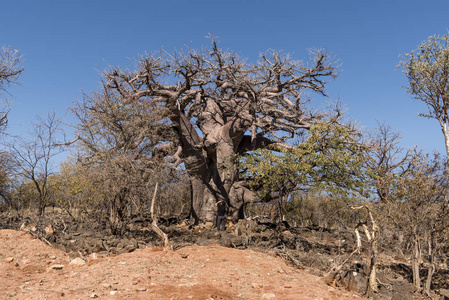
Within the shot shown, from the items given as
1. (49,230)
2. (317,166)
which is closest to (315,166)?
(317,166)

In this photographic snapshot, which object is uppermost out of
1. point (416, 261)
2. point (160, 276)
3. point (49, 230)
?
point (49, 230)

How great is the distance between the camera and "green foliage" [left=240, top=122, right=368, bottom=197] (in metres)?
11.3

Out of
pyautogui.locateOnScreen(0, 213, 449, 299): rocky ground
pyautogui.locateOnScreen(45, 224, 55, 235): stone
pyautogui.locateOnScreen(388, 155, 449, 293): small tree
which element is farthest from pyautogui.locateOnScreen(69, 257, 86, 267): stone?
pyautogui.locateOnScreen(388, 155, 449, 293): small tree

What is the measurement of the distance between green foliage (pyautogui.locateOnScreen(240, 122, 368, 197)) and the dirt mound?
8.71 ft

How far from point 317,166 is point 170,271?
6.19 metres

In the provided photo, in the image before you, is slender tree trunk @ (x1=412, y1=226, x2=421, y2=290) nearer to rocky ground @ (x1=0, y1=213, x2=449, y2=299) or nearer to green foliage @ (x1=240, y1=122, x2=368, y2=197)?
rocky ground @ (x1=0, y1=213, x2=449, y2=299)

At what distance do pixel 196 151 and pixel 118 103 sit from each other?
4.88 metres

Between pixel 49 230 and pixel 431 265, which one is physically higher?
pixel 49 230

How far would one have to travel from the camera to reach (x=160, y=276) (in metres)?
7.39

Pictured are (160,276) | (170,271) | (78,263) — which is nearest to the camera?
(160,276)

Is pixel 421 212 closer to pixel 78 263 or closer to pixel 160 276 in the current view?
pixel 160 276

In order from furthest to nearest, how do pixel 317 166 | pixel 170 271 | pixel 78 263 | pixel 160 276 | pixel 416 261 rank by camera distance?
pixel 317 166
pixel 416 261
pixel 78 263
pixel 170 271
pixel 160 276

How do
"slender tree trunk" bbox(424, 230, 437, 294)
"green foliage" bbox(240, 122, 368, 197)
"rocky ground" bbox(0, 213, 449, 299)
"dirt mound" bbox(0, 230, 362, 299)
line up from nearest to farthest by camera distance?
1. "dirt mound" bbox(0, 230, 362, 299)
2. "rocky ground" bbox(0, 213, 449, 299)
3. "slender tree trunk" bbox(424, 230, 437, 294)
4. "green foliage" bbox(240, 122, 368, 197)

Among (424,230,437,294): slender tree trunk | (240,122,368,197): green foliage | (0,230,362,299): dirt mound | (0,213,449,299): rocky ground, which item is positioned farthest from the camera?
(240,122,368,197): green foliage
